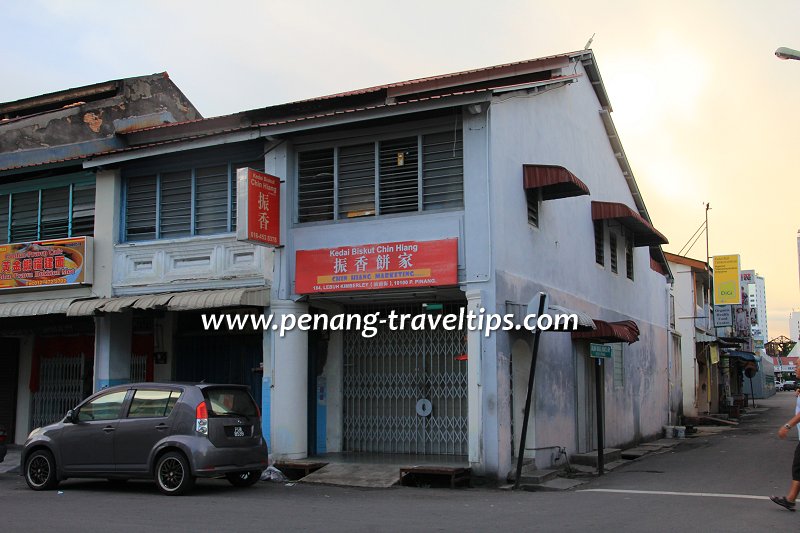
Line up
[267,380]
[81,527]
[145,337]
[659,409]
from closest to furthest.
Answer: [81,527] → [267,380] → [145,337] → [659,409]

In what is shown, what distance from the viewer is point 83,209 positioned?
16953mm

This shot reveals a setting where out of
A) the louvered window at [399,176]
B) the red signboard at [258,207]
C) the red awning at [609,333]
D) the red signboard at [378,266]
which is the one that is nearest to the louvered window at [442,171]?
the louvered window at [399,176]

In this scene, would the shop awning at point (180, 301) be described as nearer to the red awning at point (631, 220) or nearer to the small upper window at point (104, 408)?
the small upper window at point (104, 408)

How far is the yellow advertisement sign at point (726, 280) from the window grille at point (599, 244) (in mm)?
17609

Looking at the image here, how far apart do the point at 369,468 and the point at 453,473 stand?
171 centimetres

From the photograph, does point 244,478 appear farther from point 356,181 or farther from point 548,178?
point 548,178

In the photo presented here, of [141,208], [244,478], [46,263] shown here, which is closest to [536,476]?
[244,478]

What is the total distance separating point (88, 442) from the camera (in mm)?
12055

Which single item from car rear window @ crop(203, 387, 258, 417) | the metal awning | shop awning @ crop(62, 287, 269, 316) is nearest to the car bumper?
car rear window @ crop(203, 387, 258, 417)

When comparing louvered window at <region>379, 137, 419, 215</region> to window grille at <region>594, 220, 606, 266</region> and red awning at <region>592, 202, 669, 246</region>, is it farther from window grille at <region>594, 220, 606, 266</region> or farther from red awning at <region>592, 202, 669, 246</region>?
window grille at <region>594, 220, 606, 266</region>

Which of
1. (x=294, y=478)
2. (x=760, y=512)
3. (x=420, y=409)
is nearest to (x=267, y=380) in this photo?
(x=294, y=478)

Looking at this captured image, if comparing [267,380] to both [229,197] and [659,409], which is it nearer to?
[229,197]

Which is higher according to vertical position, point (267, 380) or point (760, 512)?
point (267, 380)

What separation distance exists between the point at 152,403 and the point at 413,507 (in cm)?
420
